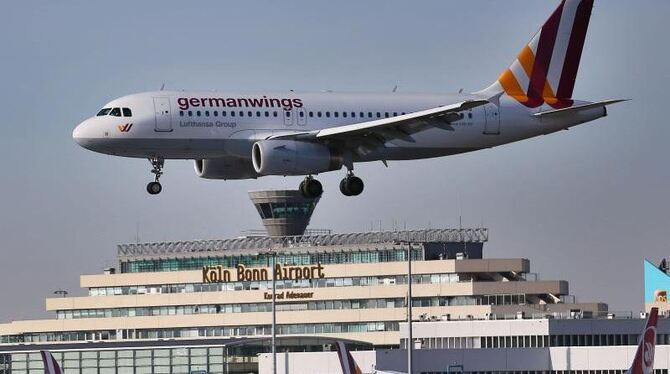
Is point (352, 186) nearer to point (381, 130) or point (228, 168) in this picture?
point (381, 130)

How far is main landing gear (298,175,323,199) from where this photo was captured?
367ft

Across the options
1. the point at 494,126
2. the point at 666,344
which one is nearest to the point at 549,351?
the point at 666,344

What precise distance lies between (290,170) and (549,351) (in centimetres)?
5395

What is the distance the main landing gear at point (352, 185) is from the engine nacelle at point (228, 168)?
5.19 meters

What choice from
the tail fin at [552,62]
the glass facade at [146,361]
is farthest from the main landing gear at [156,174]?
the glass facade at [146,361]

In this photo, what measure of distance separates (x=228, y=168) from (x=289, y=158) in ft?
18.1

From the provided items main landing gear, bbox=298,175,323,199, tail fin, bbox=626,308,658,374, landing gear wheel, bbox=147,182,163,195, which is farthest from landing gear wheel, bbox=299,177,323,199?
tail fin, bbox=626,308,658,374

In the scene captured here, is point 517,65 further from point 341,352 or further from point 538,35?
point 341,352

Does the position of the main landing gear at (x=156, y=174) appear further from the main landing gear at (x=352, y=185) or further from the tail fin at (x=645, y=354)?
the tail fin at (x=645, y=354)

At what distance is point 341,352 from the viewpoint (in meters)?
101

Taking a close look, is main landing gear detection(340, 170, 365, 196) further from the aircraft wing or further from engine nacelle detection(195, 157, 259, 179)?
engine nacelle detection(195, 157, 259, 179)

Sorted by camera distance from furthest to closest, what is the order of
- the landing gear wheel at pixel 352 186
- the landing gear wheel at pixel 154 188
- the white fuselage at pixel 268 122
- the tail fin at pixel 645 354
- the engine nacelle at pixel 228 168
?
1. the landing gear wheel at pixel 352 186
2. the engine nacelle at pixel 228 168
3. the landing gear wheel at pixel 154 188
4. the white fuselage at pixel 268 122
5. the tail fin at pixel 645 354

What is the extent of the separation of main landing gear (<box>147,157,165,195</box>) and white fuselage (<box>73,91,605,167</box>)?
0.68 meters

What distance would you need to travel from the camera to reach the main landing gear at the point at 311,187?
112 meters
